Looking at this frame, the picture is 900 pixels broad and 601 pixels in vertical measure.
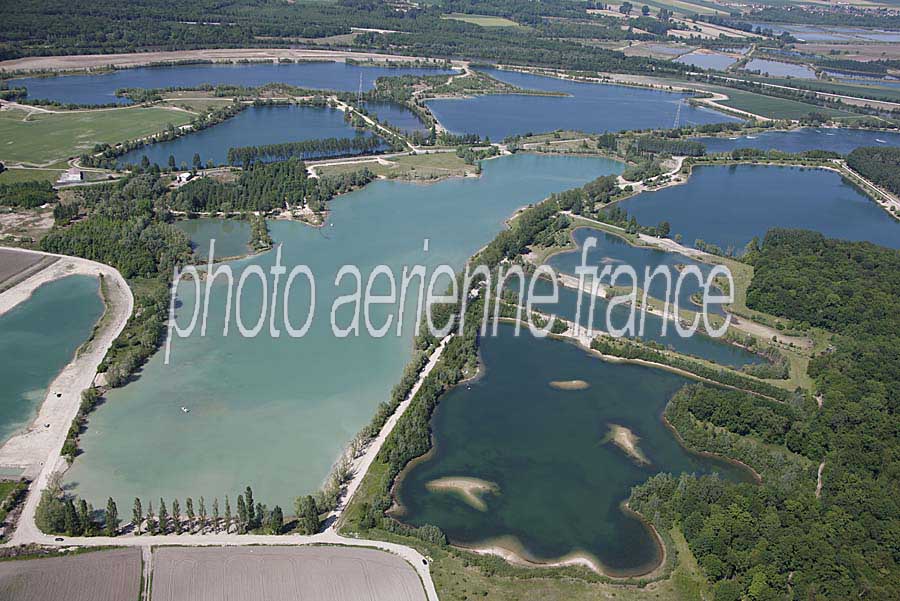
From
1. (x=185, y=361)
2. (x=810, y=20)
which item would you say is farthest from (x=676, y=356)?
(x=810, y=20)

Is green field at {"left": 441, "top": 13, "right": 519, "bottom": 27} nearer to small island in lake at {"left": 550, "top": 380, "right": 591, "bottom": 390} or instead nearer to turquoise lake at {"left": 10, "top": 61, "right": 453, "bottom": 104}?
turquoise lake at {"left": 10, "top": 61, "right": 453, "bottom": 104}

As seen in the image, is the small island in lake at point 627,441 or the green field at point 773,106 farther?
the green field at point 773,106

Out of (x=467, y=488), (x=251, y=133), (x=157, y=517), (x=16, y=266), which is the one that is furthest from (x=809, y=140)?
(x=157, y=517)

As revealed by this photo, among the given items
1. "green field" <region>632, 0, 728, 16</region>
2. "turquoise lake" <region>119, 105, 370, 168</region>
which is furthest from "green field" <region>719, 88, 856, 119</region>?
"green field" <region>632, 0, 728, 16</region>

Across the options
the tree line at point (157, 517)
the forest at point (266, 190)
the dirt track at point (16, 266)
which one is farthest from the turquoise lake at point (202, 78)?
the tree line at point (157, 517)

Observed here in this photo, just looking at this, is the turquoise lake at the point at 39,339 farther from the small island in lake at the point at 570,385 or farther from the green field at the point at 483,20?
the green field at the point at 483,20

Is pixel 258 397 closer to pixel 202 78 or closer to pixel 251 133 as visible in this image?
pixel 251 133
